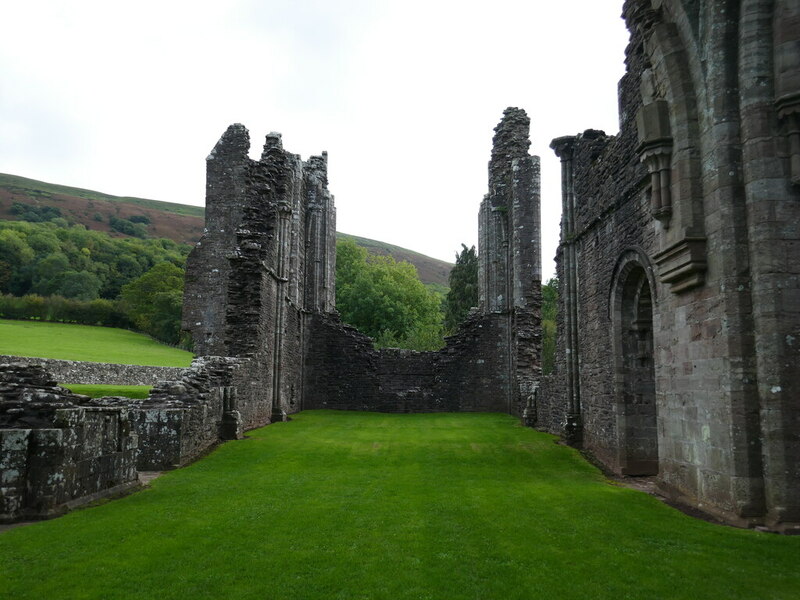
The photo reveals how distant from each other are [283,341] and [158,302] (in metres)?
32.5

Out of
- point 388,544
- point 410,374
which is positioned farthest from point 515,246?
point 388,544

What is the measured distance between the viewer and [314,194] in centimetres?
2389

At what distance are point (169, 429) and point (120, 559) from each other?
5.00 metres

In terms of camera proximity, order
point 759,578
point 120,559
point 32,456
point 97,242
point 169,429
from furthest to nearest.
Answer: point 97,242
point 169,429
point 32,456
point 120,559
point 759,578

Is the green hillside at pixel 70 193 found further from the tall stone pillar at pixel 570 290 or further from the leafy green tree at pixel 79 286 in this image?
the tall stone pillar at pixel 570 290

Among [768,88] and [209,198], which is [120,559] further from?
[209,198]

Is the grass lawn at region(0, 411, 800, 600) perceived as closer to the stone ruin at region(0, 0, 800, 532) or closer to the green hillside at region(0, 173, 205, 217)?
the stone ruin at region(0, 0, 800, 532)

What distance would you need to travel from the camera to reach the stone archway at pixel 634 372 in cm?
979

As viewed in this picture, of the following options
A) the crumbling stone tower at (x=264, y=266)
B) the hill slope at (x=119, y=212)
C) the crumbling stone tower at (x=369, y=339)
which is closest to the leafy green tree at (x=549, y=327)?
the crumbling stone tower at (x=369, y=339)

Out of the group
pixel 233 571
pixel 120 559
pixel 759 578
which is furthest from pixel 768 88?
pixel 120 559

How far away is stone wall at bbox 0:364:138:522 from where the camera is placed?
5.88m

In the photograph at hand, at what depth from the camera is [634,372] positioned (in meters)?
10.1

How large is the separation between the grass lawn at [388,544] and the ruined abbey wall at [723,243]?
728mm

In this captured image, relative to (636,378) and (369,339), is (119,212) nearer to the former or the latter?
(369,339)
